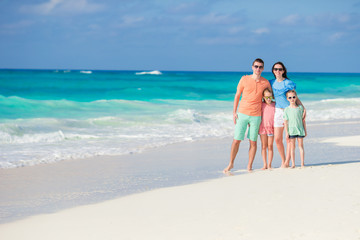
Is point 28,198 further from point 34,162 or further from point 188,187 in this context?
point 34,162

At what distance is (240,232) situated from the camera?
3801 millimetres

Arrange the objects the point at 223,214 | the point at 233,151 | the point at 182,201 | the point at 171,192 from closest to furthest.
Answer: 1. the point at 223,214
2. the point at 182,201
3. the point at 171,192
4. the point at 233,151

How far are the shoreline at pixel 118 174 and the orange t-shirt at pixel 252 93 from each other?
806 millimetres

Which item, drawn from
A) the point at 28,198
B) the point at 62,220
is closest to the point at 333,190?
the point at 62,220

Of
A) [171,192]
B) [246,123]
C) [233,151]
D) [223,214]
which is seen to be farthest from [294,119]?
[223,214]

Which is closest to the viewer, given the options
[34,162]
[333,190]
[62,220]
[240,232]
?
[240,232]

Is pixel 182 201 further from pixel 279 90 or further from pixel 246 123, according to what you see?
pixel 279 90

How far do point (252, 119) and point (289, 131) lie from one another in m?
0.53

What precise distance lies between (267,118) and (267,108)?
13cm

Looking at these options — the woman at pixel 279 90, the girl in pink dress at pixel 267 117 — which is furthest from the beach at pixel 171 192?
the woman at pixel 279 90

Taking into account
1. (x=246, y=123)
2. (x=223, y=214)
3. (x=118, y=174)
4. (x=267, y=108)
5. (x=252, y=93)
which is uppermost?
(x=252, y=93)

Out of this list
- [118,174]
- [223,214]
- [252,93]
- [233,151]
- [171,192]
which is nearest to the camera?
[223,214]

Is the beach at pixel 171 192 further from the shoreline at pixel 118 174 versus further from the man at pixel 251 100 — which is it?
the man at pixel 251 100

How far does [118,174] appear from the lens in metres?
6.64
